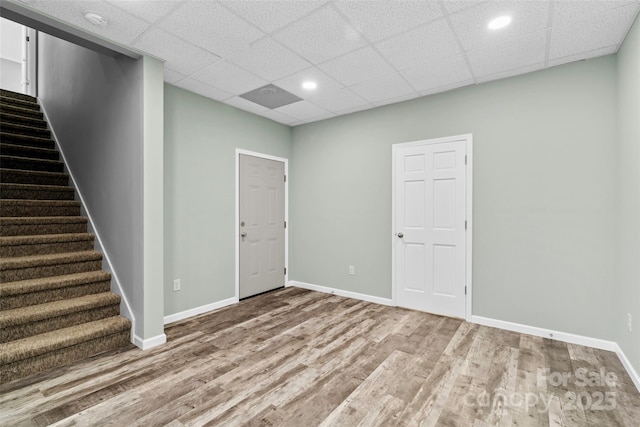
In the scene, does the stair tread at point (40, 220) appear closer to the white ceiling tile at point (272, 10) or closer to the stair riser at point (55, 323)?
the stair riser at point (55, 323)

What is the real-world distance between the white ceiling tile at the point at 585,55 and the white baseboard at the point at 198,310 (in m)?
4.41

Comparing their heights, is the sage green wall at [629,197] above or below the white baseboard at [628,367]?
above

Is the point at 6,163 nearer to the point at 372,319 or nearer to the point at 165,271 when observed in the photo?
the point at 165,271

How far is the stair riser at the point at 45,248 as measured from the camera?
285 cm

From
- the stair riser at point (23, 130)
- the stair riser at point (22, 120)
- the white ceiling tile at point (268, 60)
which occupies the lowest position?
the stair riser at point (23, 130)

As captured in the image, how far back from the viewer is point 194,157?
364 cm

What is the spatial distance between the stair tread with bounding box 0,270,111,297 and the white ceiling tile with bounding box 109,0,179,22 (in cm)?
236

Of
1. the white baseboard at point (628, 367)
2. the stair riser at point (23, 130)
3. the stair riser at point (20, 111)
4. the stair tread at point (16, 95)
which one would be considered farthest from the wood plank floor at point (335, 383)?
the stair tread at point (16, 95)

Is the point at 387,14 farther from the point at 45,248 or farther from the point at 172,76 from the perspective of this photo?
the point at 45,248

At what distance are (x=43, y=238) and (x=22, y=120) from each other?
250 centimetres

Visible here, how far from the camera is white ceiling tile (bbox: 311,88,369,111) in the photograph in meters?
3.62

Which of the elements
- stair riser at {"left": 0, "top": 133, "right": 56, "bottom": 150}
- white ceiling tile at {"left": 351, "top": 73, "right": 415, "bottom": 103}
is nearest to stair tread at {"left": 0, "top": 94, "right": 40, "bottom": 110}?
stair riser at {"left": 0, "top": 133, "right": 56, "bottom": 150}

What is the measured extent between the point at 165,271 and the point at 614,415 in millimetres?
3894

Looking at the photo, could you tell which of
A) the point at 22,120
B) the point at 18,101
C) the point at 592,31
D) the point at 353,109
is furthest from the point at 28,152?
the point at 592,31
